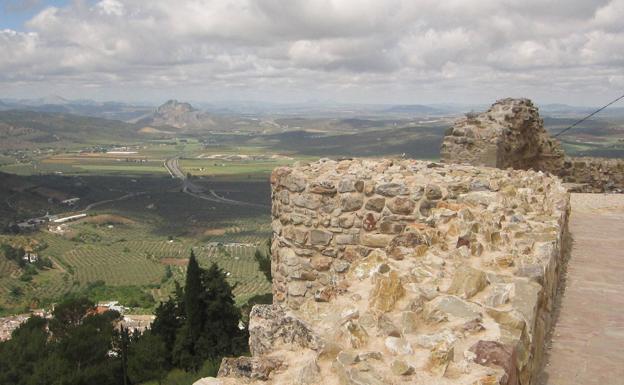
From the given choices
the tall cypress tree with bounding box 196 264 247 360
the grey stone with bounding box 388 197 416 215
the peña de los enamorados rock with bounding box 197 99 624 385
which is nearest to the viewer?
the peña de los enamorados rock with bounding box 197 99 624 385

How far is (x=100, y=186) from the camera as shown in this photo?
13975 cm

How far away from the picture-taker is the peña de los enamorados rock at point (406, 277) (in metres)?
2.88

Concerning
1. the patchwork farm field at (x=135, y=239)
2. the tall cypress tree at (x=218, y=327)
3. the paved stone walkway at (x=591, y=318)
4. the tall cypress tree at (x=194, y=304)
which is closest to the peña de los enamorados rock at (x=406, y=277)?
the paved stone walkway at (x=591, y=318)

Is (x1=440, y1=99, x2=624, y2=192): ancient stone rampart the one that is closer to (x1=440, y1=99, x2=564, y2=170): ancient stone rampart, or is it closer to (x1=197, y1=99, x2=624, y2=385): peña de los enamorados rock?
(x1=440, y1=99, x2=564, y2=170): ancient stone rampart

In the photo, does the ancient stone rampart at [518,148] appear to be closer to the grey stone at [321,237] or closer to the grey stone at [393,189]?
the grey stone at [393,189]

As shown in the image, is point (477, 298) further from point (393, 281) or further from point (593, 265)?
point (593, 265)

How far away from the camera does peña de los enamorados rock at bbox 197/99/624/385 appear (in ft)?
9.46

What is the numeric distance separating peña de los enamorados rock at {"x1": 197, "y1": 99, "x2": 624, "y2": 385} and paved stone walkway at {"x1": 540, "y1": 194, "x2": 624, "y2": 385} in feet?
0.61

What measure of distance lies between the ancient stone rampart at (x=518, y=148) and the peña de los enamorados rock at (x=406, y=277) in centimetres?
362

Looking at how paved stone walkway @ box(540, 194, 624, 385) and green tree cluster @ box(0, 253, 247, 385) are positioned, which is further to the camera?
green tree cluster @ box(0, 253, 247, 385)

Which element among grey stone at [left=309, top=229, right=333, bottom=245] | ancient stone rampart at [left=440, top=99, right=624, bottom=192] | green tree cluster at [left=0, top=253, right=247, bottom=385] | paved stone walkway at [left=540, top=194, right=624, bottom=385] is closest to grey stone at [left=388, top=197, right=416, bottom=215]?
grey stone at [left=309, top=229, right=333, bottom=245]

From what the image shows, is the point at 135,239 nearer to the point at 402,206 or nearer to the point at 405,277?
the point at 402,206

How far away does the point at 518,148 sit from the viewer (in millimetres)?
13930

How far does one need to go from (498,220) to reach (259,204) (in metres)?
115
